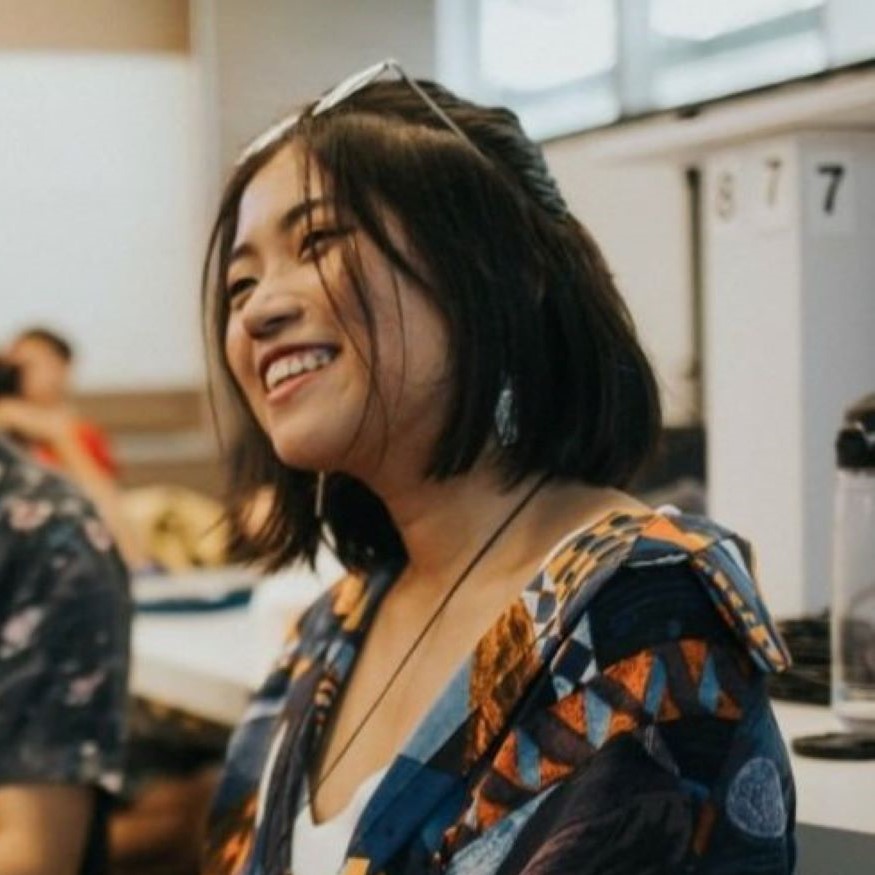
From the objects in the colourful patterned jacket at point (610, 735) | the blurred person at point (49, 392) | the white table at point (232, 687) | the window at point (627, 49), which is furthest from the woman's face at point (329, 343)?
the blurred person at point (49, 392)

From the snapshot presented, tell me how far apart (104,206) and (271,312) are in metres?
4.34

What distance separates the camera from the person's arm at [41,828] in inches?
62.8

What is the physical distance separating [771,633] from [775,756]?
66mm

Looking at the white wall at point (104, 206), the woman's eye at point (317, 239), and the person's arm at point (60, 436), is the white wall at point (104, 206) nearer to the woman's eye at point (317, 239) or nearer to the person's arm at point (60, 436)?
the person's arm at point (60, 436)

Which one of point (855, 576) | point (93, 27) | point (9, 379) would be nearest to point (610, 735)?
point (855, 576)

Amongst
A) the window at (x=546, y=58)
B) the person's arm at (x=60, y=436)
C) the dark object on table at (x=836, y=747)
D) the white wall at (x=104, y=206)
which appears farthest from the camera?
the white wall at (x=104, y=206)

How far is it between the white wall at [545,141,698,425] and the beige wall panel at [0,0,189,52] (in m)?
2.43

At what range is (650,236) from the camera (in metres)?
3.02

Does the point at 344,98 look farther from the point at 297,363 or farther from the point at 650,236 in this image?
the point at 650,236

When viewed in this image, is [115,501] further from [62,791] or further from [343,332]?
[343,332]

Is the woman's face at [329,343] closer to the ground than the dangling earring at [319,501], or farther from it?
farther from it

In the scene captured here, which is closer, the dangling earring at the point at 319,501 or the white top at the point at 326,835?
the white top at the point at 326,835

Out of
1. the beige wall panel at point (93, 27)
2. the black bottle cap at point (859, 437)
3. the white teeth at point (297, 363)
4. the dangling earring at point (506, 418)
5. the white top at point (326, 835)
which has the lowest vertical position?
the white top at point (326, 835)

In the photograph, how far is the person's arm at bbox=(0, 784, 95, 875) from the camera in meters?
1.60
